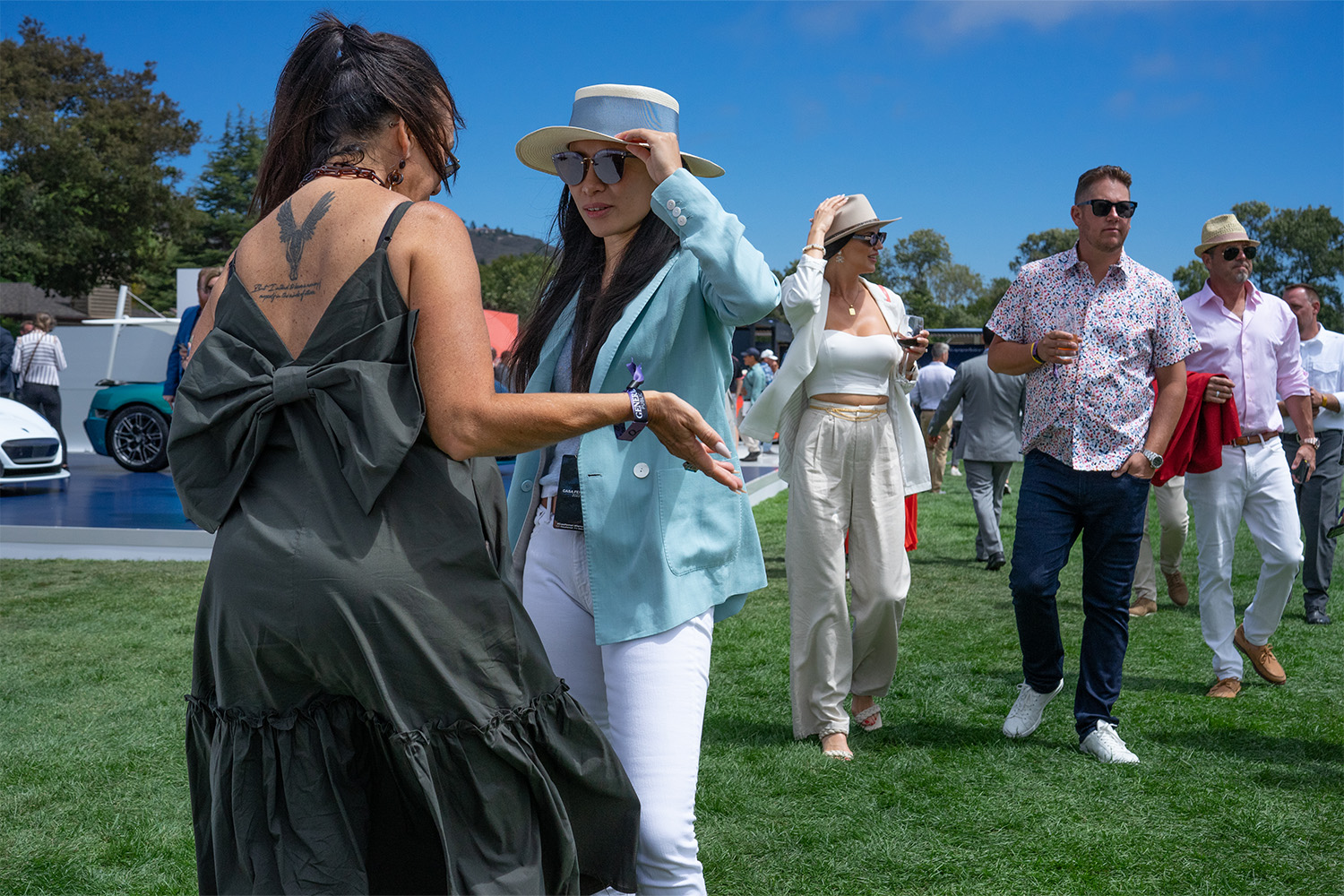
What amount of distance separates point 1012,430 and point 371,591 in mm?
9405

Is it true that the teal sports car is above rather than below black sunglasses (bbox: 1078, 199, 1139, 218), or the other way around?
below

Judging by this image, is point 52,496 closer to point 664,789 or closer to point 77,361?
point 77,361

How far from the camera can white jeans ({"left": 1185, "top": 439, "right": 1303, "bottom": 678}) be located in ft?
18.5

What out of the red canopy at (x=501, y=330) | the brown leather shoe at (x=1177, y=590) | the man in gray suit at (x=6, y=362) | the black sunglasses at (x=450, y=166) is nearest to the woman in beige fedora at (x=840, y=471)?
the black sunglasses at (x=450, y=166)

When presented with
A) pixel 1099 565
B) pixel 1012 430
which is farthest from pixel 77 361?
pixel 1099 565

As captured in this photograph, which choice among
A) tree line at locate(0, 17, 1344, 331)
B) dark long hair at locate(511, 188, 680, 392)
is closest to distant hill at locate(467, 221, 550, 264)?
tree line at locate(0, 17, 1344, 331)

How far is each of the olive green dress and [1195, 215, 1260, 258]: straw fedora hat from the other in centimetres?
522

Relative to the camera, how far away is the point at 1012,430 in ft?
33.6

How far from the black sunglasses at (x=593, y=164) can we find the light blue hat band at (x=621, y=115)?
57 mm

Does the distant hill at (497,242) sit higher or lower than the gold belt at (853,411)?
higher

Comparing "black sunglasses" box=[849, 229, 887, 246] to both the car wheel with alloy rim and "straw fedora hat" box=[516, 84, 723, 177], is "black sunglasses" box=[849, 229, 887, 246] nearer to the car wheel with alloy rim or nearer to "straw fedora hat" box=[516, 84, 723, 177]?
"straw fedora hat" box=[516, 84, 723, 177]

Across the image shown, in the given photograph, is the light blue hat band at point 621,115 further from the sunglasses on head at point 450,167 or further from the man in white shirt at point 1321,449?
the man in white shirt at point 1321,449

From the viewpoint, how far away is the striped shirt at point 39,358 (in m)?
15.5

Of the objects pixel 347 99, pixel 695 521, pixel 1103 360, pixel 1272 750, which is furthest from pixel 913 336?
pixel 347 99
